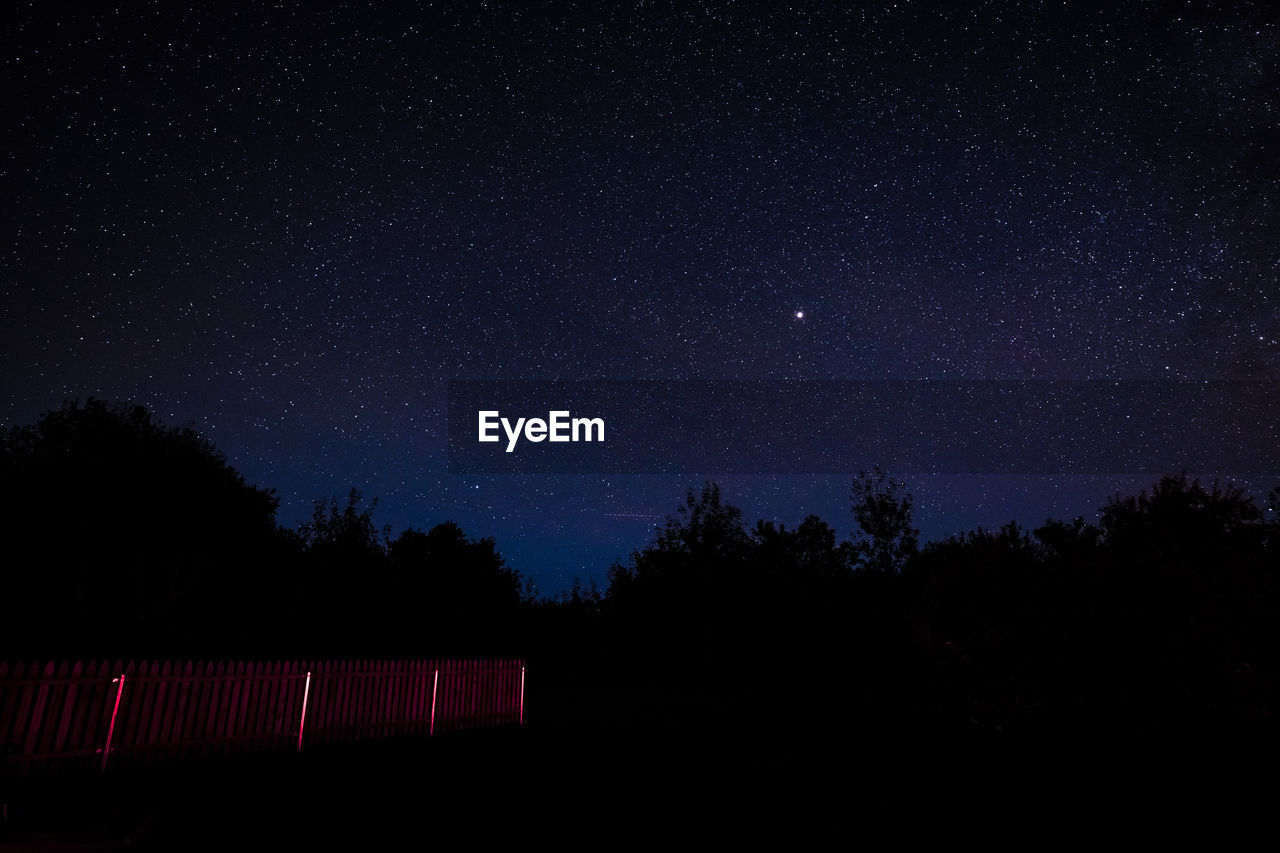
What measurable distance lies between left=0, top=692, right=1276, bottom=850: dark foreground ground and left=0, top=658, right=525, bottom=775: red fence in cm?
46

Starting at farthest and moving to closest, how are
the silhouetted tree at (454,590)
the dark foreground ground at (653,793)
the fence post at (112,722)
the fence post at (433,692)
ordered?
1. the silhouetted tree at (454,590)
2. the fence post at (433,692)
3. the fence post at (112,722)
4. the dark foreground ground at (653,793)

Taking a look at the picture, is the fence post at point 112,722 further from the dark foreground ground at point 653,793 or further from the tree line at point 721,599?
the tree line at point 721,599

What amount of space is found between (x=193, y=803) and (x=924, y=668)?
44.5ft

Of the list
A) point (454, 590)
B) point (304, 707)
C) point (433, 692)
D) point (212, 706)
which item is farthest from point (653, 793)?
point (454, 590)

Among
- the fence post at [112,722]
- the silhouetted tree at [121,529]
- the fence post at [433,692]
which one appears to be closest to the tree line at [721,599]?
the silhouetted tree at [121,529]

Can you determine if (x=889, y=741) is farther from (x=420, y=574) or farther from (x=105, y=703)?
(x=420, y=574)

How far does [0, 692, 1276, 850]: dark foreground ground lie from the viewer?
6398 millimetres

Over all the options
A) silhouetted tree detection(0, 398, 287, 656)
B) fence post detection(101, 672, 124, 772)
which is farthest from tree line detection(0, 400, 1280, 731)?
fence post detection(101, 672, 124, 772)

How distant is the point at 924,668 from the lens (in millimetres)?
16047

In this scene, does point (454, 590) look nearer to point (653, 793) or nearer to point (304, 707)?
point (304, 707)

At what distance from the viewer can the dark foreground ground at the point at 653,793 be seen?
640cm

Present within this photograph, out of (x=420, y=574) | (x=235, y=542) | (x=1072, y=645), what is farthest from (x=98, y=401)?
(x=1072, y=645)

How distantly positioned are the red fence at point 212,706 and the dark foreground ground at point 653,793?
0.46 metres

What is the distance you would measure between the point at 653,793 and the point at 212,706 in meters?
6.58
